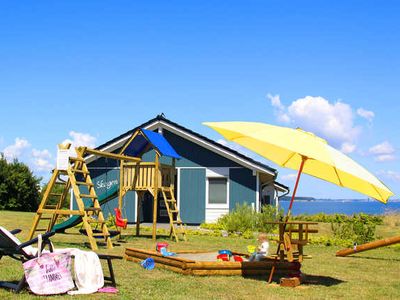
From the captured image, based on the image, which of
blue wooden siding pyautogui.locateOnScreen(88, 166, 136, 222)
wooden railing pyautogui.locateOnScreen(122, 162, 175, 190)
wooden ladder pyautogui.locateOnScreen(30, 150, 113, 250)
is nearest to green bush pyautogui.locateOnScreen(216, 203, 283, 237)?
wooden railing pyautogui.locateOnScreen(122, 162, 175, 190)

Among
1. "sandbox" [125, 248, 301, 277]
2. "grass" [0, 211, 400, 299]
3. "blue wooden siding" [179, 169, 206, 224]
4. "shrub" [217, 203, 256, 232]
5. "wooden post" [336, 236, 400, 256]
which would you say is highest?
"blue wooden siding" [179, 169, 206, 224]

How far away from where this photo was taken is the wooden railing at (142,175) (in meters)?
17.9

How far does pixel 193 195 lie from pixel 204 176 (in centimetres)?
105

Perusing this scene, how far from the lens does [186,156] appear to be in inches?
1019

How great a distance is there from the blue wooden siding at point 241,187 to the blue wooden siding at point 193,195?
1342 mm

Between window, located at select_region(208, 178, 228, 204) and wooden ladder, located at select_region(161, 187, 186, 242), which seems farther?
window, located at select_region(208, 178, 228, 204)

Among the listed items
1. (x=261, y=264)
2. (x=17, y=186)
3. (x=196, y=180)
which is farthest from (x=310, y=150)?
(x=17, y=186)

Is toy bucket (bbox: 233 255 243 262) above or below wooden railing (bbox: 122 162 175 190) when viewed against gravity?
below

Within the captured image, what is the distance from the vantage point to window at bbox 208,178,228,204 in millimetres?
25375

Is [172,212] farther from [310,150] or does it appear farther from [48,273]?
[48,273]

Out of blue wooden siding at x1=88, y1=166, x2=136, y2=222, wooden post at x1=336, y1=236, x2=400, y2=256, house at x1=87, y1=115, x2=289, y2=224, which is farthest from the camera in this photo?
blue wooden siding at x1=88, y1=166, x2=136, y2=222

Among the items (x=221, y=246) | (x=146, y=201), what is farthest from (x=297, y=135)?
(x=146, y=201)

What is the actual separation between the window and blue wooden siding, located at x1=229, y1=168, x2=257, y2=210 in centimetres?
38

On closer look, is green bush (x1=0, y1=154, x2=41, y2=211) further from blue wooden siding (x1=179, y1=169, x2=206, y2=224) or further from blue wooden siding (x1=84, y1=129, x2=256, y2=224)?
blue wooden siding (x1=179, y1=169, x2=206, y2=224)
